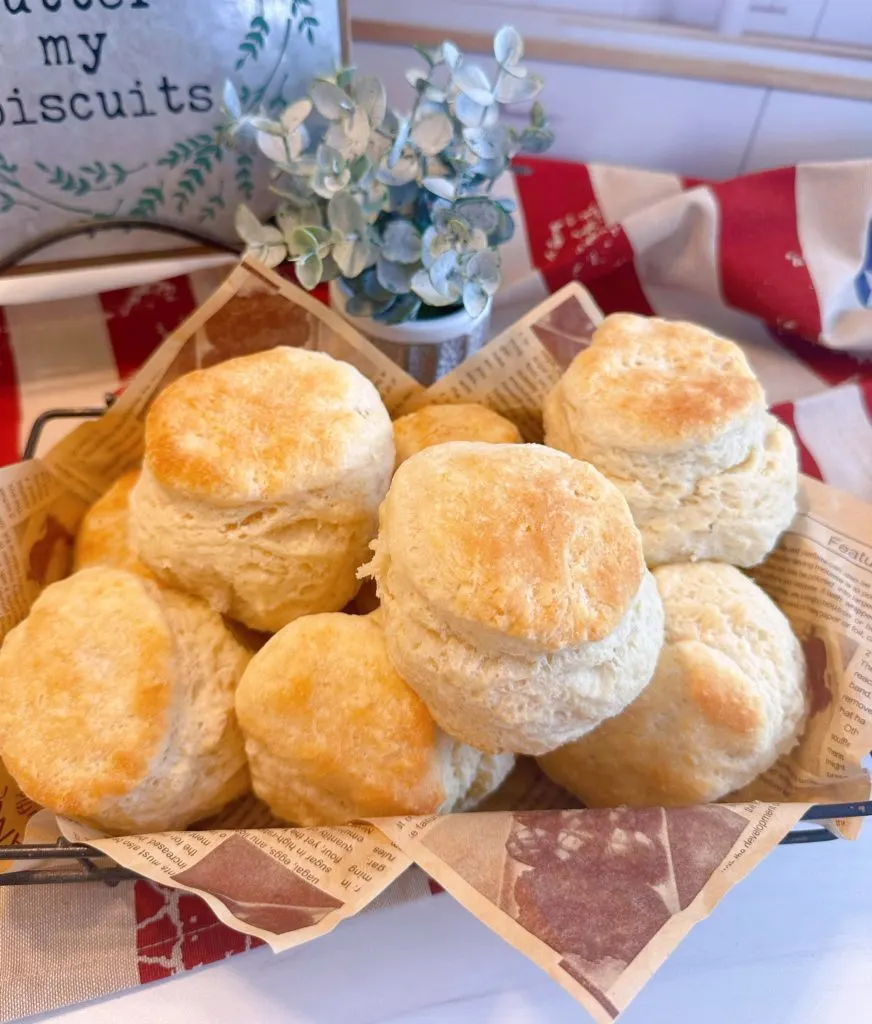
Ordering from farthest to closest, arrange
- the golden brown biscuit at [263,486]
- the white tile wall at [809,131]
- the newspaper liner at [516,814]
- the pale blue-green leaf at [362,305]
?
1. the white tile wall at [809,131]
2. the pale blue-green leaf at [362,305]
3. the golden brown biscuit at [263,486]
4. the newspaper liner at [516,814]

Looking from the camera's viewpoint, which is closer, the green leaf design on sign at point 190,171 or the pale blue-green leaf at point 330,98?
the pale blue-green leaf at point 330,98

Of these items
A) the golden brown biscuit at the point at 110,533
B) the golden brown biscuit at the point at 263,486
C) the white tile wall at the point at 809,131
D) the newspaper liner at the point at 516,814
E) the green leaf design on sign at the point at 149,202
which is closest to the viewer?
the newspaper liner at the point at 516,814

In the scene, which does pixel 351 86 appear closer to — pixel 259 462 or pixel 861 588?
pixel 259 462

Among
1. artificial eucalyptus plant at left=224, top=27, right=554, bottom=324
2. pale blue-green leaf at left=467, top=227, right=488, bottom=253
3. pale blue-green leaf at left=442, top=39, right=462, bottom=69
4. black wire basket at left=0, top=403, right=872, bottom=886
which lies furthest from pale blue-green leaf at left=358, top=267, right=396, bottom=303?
black wire basket at left=0, top=403, right=872, bottom=886

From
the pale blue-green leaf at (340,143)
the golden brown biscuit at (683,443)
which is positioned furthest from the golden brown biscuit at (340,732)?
the pale blue-green leaf at (340,143)

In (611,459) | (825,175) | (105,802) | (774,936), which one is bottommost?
(774,936)

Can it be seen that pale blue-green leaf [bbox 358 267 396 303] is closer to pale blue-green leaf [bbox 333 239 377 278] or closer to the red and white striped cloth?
pale blue-green leaf [bbox 333 239 377 278]

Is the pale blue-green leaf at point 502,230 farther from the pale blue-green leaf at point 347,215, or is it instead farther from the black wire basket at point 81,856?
the black wire basket at point 81,856

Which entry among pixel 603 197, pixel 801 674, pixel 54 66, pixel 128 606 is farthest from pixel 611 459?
pixel 54 66
